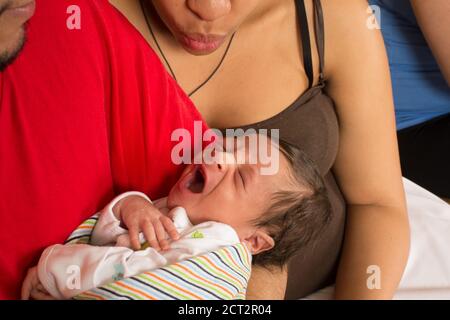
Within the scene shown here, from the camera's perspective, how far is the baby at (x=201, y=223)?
968mm

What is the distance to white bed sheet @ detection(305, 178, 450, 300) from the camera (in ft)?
4.83

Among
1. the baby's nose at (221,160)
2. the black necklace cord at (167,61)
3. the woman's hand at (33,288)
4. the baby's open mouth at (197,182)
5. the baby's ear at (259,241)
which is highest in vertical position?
the black necklace cord at (167,61)

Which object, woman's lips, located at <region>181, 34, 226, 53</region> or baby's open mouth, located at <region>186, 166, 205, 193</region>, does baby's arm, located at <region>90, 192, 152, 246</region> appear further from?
woman's lips, located at <region>181, 34, 226, 53</region>

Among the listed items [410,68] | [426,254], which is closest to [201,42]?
[426,254]

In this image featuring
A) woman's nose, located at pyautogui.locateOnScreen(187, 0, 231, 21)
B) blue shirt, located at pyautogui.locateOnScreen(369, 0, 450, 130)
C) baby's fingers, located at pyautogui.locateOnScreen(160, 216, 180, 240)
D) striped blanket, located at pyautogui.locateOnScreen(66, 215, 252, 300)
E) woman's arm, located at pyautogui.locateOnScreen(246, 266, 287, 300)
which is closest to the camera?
striped blanket, located at pyautogui.locateOnScreen(66, 215, 252, 300)

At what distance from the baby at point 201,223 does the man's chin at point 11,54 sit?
A: 0.28 metres

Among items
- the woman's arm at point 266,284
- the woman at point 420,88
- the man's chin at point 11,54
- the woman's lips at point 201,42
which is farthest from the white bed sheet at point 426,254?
the man's chin at point 11,54

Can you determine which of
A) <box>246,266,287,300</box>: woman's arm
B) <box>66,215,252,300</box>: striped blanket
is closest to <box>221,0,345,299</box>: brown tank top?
<box>246,266,287,300</box>: woman's arm

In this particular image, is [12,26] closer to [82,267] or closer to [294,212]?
[82,267]

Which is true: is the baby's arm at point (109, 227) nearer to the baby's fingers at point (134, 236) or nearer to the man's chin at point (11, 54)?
the baby's fingers at point (134, 236)

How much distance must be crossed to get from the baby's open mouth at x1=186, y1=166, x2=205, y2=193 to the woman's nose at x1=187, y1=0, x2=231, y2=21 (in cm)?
28

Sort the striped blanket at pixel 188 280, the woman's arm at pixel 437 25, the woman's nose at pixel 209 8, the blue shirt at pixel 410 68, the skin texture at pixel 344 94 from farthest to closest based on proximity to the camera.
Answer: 1. the blue shirt at pixel 410 68
2. the woman's arm at pixel 437 25
3. the skin texture at pixel 344 94
4. the woman's nose at pixel 209 8
5. the striped blanket at pixel 188 280
